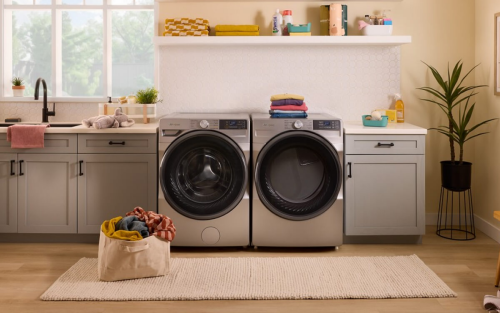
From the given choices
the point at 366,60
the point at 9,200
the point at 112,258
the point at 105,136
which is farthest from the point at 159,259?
the point at 366,60

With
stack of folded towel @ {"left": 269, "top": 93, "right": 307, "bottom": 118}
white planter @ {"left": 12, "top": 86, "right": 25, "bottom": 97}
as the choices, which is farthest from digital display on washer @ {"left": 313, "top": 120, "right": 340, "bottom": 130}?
white planter @ {"left": 12, "top": 86, "right": 25, "bottom": 97}

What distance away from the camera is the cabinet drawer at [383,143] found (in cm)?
436

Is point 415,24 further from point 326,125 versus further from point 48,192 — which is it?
point 48,192

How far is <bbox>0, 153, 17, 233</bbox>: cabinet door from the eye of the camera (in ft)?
14.5

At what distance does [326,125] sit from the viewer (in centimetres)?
422

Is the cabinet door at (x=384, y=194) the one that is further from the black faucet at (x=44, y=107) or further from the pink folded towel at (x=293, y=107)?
the black faucet at (x=44, y=107)

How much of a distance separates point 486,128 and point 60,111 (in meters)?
3.38

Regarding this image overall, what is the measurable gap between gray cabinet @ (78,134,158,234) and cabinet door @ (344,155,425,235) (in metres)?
1.38

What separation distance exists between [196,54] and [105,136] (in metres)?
1.07

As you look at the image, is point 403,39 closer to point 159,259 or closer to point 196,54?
point 196,54

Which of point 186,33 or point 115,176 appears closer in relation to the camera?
point 115,176

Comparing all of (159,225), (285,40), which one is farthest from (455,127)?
(159,225)

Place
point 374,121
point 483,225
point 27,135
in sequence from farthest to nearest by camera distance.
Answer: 1. point 483,225
2. point 374,121
3. point 27,135

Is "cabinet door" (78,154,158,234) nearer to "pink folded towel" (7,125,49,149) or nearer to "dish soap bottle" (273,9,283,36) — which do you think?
"pink folded towel" (7,125,49,149)
